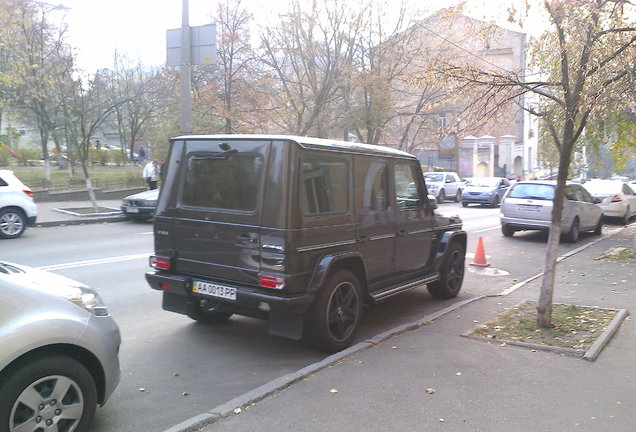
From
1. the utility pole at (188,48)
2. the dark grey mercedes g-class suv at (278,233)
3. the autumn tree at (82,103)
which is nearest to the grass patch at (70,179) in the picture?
the autumn tree at (82,103)

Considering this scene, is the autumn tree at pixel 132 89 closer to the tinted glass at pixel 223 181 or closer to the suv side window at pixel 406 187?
the suv side window at pixel 406 187

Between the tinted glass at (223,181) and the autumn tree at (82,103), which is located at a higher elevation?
the autumn tree at (82,103)

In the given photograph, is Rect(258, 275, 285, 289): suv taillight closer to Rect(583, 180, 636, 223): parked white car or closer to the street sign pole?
the street sign pole

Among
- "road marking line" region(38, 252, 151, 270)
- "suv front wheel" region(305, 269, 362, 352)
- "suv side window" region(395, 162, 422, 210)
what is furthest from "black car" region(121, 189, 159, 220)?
"suv front wheel" region(305, 269, 362, 352)

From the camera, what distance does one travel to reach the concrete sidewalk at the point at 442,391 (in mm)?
3822

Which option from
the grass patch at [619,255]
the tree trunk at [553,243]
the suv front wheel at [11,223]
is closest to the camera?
the tree trunk at [553,243]

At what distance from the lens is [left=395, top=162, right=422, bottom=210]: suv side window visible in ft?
21.8

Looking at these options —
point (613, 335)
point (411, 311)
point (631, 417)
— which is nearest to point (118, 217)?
point (411, 311)

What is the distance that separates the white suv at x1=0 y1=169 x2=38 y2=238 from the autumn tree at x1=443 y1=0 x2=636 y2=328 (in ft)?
34.2

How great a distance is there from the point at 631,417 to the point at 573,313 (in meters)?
2.98

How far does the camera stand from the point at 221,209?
534 centimetres

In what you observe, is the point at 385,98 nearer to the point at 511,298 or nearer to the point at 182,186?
the point at 511,298

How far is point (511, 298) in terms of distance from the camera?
793 cm

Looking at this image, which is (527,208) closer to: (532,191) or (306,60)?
(532,191)
